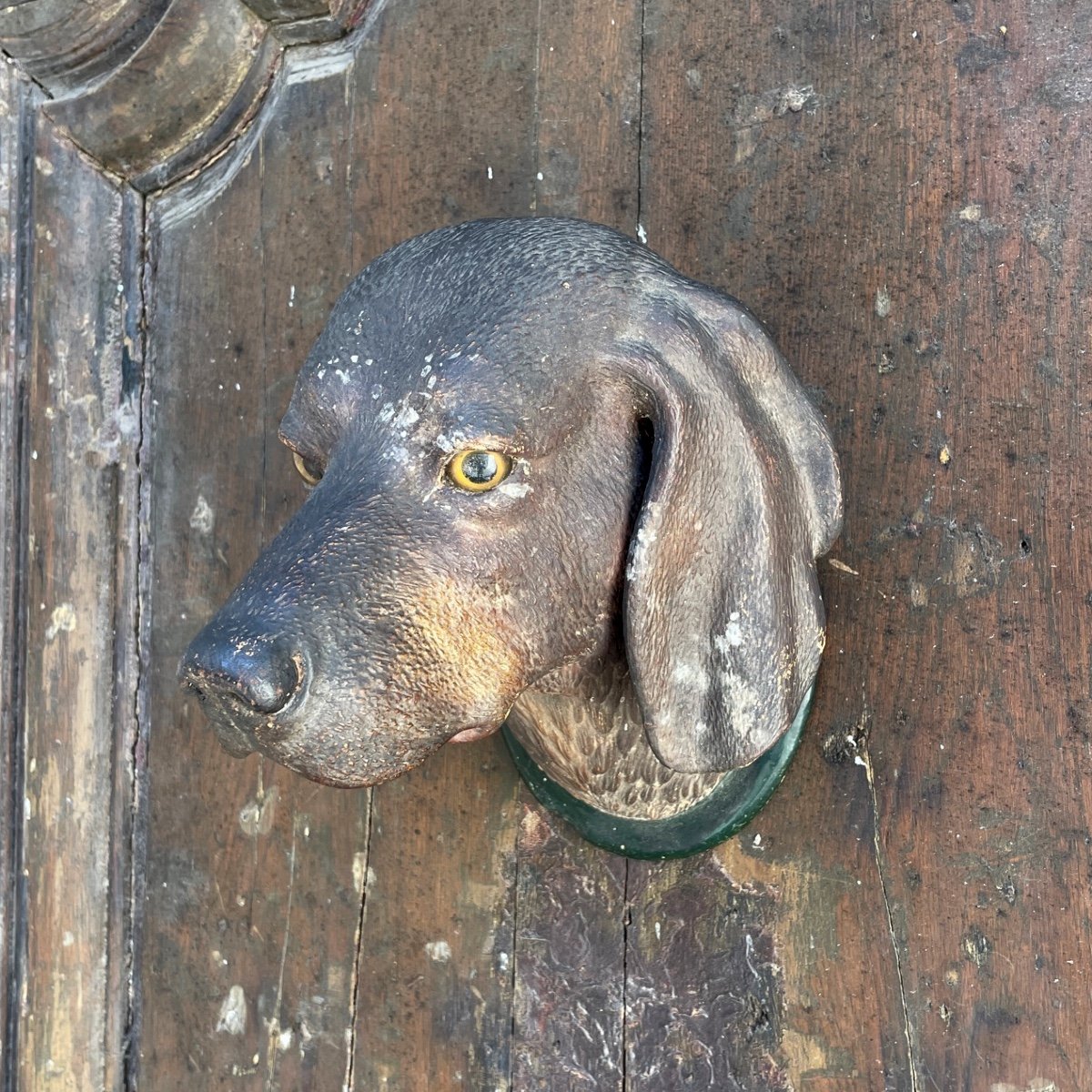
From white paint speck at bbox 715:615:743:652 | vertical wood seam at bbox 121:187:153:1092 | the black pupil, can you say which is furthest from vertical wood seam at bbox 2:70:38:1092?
white paint speck at bbox 715:615:743:652

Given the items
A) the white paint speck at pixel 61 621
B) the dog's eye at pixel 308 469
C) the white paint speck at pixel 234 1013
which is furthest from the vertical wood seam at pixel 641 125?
the white paint speck at pixel 234 1013

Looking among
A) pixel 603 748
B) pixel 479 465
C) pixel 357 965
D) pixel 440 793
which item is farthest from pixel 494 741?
pixel 479 465

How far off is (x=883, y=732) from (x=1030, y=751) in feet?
0.43

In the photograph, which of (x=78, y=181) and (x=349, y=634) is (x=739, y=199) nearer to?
(x=349, y=634)

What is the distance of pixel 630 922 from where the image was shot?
1.27 m

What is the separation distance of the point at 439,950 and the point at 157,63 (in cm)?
108

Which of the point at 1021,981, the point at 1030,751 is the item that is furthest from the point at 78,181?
the point at 1021,981

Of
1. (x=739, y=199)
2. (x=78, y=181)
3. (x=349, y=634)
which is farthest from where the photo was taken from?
(x=78, y=181)

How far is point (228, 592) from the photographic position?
4.77 feet

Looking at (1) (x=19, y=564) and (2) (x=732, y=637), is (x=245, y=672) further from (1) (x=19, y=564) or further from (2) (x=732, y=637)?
(1) (x=19, y=564)

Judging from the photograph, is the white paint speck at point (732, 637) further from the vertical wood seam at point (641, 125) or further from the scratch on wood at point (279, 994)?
the scratch on wood at point (279, 994)

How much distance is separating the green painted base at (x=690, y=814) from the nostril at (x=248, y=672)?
46 cm

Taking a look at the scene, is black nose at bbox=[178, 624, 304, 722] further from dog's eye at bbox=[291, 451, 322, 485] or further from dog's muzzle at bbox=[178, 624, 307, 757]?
dog's eye at bbox=[291, 451, 322, 485]

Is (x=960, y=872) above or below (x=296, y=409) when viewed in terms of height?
below
